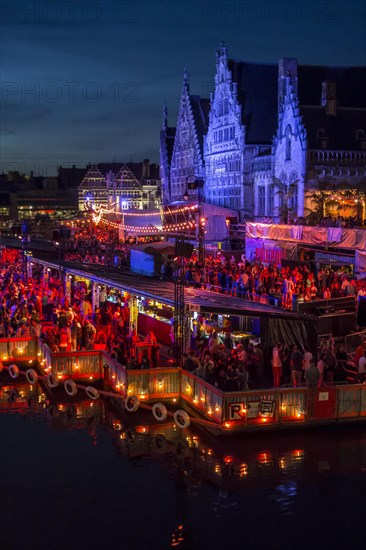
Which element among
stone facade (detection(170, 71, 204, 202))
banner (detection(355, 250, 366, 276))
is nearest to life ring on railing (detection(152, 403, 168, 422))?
banner (detection(355, 250, 366, 276))

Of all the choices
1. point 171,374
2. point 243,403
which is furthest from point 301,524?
point 171,374

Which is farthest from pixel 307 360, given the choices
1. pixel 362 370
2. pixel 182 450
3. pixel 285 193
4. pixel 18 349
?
pixel 285 193

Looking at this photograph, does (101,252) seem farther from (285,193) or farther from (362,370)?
(362,370)

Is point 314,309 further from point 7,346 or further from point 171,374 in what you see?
point 7,346

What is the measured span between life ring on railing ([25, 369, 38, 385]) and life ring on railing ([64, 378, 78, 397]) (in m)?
1.41

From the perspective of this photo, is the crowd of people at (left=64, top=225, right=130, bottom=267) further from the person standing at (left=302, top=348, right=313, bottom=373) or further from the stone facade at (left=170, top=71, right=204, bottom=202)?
the person standing at (left=302, top=348, right=313, bottom=373)

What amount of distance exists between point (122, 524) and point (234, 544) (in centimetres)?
207

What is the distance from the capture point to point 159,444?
14867mm

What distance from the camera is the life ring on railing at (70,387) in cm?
1839

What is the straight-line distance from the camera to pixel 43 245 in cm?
4522

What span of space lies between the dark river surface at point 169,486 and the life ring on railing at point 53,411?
80 mm

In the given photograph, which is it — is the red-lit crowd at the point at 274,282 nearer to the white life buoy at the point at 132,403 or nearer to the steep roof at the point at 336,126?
the white life buoy at the point at 132,403

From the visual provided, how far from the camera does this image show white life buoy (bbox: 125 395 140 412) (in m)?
16.8

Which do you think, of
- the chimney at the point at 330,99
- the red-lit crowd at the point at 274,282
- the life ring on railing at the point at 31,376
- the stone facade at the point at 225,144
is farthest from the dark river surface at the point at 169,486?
the stone facade at the point at 225,144
